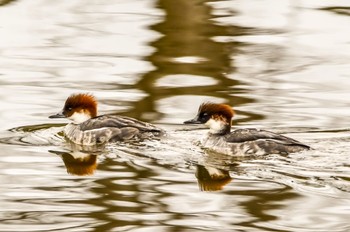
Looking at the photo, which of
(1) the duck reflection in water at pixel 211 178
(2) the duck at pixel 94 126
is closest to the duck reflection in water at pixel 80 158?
(2) the duck at pixel 94 126

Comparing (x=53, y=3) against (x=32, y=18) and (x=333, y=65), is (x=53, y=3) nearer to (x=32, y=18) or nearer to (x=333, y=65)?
(x=32, y=18)

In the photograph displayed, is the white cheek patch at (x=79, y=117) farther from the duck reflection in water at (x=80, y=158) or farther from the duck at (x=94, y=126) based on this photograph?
A: the duck reflection in water at (x=80, y=158)

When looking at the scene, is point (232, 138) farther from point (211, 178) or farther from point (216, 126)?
point (211, 178)

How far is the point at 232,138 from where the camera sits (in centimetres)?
1131

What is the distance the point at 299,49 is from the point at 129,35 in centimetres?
215

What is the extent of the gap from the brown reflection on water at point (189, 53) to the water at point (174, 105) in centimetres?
2

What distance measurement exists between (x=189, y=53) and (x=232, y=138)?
329 cm

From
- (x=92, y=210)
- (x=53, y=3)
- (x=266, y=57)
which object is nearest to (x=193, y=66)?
(x=266, y=57)

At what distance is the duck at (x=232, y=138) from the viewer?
1092 cm

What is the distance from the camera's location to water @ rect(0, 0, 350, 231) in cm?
917

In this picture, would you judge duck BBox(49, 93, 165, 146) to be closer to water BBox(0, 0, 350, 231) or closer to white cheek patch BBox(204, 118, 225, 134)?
water BBox(0, 0, 350, 231)

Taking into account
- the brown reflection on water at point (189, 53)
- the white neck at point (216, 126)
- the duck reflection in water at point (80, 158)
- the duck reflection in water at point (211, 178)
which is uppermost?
the brown reflection on water at point (189, 53)

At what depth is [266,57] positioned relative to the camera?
14.3m

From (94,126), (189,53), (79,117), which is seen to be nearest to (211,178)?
(94,126)
